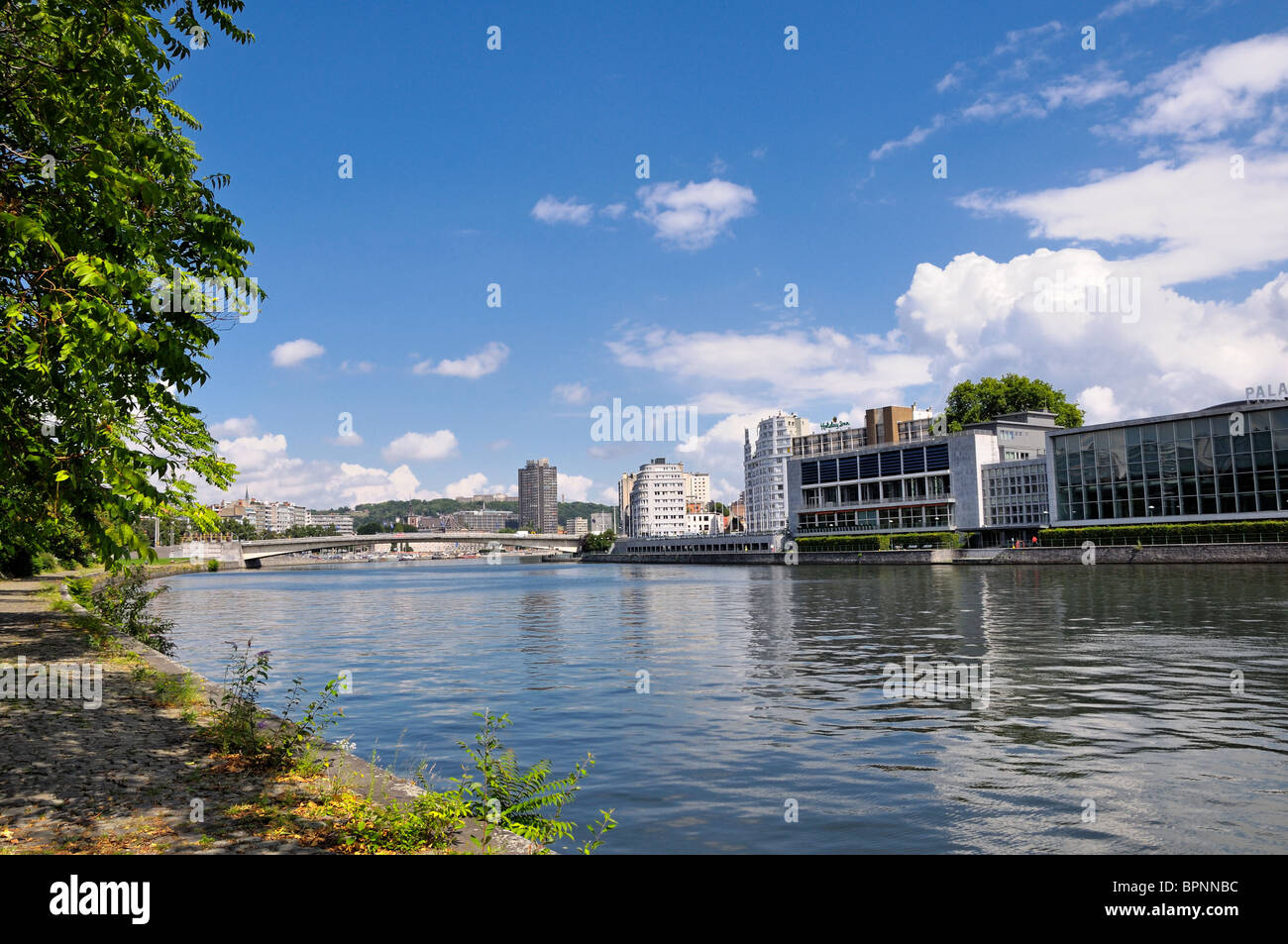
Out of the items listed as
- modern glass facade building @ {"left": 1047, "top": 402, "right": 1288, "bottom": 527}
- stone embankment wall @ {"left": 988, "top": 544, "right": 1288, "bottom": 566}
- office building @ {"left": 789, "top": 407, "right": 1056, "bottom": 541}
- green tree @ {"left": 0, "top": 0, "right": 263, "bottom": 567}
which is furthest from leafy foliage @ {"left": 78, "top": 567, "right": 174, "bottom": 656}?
office building @ {"left": 789, "top": 407, "right": 1056, "bottom": 541}

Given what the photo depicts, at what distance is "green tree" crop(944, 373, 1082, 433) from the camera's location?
13188cm

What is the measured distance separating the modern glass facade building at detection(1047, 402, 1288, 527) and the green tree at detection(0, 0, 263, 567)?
104766 mm

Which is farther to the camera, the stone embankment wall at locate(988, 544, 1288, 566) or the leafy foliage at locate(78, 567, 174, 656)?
the stone embankment wall at locate(988, 544, 1288, 566)

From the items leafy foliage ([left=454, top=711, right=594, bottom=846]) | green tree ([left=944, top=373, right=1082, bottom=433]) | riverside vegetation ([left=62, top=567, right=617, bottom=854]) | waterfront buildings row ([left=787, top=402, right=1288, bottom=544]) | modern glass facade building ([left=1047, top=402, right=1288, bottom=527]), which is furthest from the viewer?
green tree ([left=944, top=373, right=1082, bottom=433])

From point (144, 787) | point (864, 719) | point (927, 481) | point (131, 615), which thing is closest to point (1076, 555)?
point (927, 481)

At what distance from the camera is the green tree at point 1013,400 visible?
13188cm

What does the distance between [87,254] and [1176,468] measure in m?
111

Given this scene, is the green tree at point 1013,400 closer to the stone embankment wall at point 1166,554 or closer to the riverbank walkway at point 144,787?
the stone embankment wall at point 1166,554

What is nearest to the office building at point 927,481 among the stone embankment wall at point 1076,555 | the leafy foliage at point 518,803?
the stone embankment wall at point 1076,555

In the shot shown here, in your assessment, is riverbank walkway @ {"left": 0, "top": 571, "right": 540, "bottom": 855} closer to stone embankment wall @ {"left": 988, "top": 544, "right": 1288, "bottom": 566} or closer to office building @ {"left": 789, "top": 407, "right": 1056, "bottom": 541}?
stone embankment wall @ {"left": 988, "top": 544, "right": 1288, "bottom": 566}

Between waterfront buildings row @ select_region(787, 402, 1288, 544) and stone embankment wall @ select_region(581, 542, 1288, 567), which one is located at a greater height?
waterfront buildings row @ select_region(787, 402, 1288, 544)

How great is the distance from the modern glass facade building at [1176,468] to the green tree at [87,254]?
10477 cm
